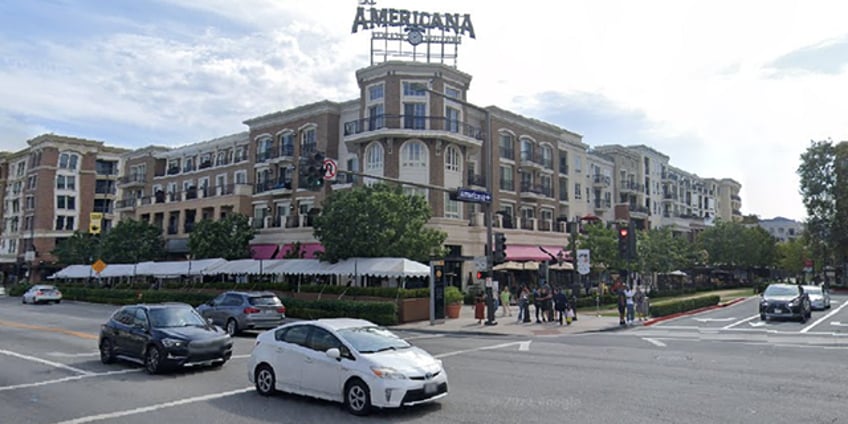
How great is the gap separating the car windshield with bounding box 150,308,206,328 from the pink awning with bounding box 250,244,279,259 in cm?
3108

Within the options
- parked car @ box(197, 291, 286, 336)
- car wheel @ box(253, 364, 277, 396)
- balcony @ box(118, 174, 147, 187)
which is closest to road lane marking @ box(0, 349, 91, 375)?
car wheel @ box(253, 364, 277, 396)

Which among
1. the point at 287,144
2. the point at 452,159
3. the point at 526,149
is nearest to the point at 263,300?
the point at 452,159

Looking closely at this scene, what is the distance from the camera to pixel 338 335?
400 inches

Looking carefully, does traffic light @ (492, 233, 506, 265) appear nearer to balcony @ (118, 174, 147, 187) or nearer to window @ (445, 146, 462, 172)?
window @ (445, 146, 462, 172)

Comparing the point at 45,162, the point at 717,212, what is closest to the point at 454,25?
the point at 45,162

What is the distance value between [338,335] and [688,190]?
92.2 m

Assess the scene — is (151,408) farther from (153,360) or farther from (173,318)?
(173,318)

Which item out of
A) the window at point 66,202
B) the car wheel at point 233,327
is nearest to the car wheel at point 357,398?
the car wheel at point 233,327

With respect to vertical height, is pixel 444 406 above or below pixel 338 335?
below

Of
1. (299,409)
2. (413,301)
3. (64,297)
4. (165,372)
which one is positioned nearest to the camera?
(299,409)

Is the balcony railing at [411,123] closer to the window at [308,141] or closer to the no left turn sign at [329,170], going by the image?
the window at [308,141]

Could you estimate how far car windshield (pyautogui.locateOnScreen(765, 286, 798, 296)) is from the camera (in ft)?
89.2

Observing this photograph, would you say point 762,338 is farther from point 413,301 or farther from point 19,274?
point 19,274

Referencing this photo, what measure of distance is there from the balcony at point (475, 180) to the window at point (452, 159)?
167 centimetres
